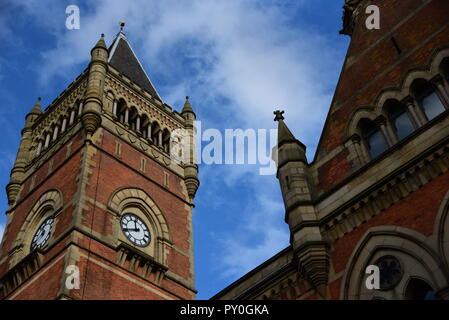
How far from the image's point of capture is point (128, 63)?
39.9 metres

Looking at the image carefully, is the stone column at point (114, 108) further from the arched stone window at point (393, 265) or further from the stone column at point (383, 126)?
the arched stone window at point (393, 265)

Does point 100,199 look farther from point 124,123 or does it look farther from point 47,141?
point 47,141

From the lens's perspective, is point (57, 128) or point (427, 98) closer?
point (427, 98)

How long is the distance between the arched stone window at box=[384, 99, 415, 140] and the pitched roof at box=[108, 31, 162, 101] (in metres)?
23.6

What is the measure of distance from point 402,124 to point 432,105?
0.84m

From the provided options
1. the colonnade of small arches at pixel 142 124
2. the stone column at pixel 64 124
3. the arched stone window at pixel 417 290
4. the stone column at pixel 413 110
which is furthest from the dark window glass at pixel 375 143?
the stone column at pixel 64 124

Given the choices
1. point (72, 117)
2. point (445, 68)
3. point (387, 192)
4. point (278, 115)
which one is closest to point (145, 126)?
point (72, 117)
